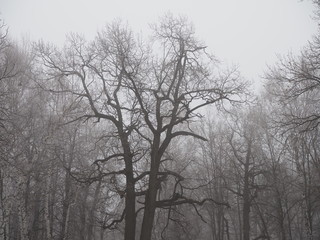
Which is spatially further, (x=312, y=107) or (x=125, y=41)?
(x=312, y=107)

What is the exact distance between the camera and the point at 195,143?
2800cm

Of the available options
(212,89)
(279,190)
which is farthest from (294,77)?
(279,190)

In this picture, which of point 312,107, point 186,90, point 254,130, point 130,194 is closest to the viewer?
point 130,194

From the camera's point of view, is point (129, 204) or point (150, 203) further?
point (129, 204)

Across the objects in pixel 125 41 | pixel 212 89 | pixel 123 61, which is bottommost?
pixel 212 89

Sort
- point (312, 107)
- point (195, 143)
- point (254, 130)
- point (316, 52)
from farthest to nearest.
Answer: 1. point (195, 143)
2. point (254, 130)
3. point (312, 107)
4. point (316, 52)

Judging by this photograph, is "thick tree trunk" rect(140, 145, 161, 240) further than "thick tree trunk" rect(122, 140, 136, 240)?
No

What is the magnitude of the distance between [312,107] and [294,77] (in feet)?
30.9

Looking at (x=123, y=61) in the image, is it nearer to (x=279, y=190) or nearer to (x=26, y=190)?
(x=26, y=190)

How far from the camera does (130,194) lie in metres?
12.1

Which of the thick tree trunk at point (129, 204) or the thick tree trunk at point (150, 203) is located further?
the thick tree trunk at point (129, 204)

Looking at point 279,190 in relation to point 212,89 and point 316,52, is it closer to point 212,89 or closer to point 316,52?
point 212,89

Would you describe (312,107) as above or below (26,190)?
above

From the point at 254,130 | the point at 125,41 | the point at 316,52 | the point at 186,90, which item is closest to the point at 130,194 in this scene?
the point at 186,90
